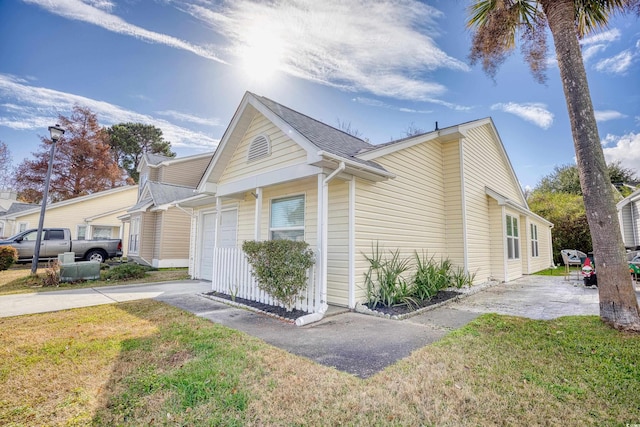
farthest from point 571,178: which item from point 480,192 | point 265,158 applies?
point 265,158

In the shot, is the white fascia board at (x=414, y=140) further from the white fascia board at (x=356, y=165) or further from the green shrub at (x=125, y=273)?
the green shrub at (x=125, y=273)

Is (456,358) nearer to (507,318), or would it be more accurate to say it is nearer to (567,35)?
(507,318)

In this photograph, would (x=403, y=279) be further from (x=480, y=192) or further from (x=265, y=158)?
(x=480, y=192)

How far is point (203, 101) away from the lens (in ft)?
42.5

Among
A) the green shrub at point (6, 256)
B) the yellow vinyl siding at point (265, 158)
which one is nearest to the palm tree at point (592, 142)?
the yellow vinyl siding at point (265, 158)

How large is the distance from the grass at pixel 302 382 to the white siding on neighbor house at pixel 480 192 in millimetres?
5171

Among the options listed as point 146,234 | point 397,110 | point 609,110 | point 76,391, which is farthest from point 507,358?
point 609,110

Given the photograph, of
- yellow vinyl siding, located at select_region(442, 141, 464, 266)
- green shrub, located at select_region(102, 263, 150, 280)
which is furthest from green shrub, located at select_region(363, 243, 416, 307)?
green shrub, located at select_region(102, 263, 150, 280)

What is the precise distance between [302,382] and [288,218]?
466cm

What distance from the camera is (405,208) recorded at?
25.0ft

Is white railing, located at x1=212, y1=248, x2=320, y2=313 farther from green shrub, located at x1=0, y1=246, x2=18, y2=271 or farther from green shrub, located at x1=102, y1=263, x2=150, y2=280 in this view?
green shrub, located at x1=0, y1=246, x2=18, y2=271

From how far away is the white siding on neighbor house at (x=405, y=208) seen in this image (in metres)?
6.32

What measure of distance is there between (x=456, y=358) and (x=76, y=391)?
393 cm

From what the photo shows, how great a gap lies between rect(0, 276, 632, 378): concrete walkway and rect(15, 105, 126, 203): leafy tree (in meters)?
22.5
